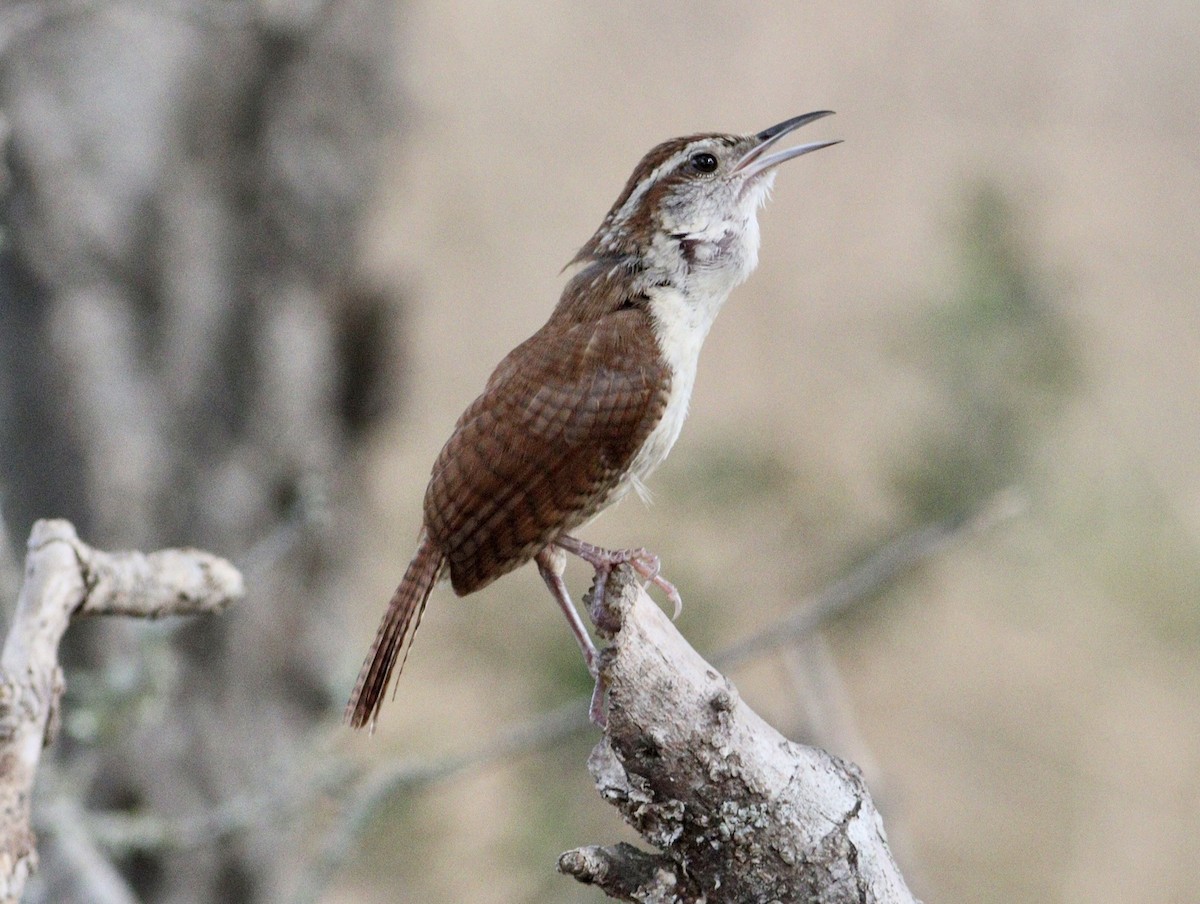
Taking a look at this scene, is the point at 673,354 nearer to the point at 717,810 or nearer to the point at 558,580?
the point at 558,580

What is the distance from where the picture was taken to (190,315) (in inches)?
218

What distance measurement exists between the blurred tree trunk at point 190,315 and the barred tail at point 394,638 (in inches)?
113

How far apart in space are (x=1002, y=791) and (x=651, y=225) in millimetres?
4366

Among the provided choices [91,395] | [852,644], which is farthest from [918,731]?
[91,395]

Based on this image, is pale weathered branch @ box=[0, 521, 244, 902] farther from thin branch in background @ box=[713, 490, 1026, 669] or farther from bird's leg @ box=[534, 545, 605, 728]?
thin branch in background @ box=[713, 490, 1026, 669]

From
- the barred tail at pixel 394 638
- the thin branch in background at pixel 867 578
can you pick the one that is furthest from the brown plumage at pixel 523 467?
the thin branch in background at pixel 867 578

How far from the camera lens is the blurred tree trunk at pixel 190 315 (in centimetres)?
534

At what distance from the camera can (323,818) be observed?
5.61 m

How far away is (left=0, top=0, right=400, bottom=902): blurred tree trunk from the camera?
5336 mm

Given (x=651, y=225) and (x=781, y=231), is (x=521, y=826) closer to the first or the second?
(x=651, y=225)

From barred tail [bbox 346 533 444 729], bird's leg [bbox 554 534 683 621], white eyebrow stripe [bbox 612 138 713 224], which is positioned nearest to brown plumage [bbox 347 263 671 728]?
barred tail [bbox 346 533 444 729]

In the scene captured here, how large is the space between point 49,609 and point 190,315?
11.0ft

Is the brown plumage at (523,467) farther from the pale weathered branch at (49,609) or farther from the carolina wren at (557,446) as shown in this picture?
the pale weathered branch at (49,609)

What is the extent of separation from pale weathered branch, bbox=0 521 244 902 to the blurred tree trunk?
2.82m
